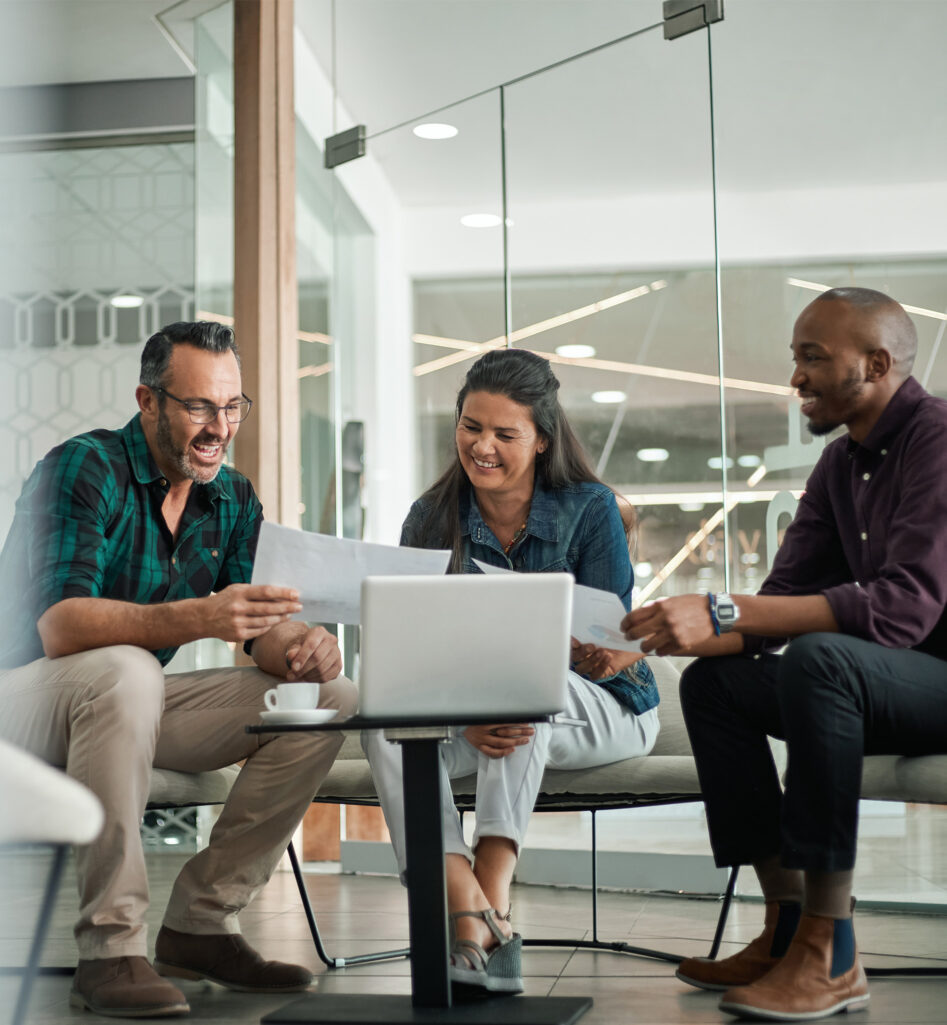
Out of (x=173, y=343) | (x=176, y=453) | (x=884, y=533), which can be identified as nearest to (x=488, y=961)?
(x=884, y=533)

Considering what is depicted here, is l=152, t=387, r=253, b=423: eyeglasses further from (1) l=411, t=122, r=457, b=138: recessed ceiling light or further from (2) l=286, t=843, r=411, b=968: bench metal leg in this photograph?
(1) l=411, t=122, r=457, b=138: recessed ceiling light

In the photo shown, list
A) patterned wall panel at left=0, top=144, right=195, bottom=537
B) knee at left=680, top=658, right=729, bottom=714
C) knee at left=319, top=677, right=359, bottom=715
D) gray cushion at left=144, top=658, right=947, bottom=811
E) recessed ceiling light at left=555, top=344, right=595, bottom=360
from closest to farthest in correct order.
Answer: gray cushion at left=144, top=658, right=947, bottom=811 < knee at left=680, top=658, right=729, bottom=714 < knee at left=319, top=677, right=359, bottom=715 < recessed ceiling light at left=555, top=344, right=595, bottom=360 < patterned wall panel at left=0, top=144, right=195, bottom=537

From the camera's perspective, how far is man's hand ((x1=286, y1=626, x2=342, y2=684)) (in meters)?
2.06

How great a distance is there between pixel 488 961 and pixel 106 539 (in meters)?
0.97

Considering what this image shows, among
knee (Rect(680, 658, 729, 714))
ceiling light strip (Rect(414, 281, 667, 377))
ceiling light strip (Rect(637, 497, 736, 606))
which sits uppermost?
ceiling light strip (Rect(414, 281, 667, 377))

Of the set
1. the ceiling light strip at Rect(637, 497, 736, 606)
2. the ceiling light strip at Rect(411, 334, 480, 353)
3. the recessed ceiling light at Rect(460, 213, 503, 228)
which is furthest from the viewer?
the ceiling light strip at Rect(411, 334, 480, 353)

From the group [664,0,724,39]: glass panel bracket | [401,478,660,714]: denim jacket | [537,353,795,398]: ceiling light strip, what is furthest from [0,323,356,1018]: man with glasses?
[664,0,724,39]: glass panel bracket

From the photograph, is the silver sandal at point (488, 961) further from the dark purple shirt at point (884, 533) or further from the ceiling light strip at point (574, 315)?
the ceiling light strip at point (574, 315)

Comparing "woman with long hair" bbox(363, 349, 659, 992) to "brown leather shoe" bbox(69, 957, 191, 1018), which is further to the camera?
"woman with long hair" bbox(363, 349, 659, 992)

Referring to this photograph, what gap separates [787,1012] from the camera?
1.68 meters

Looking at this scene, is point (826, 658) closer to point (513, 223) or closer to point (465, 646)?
point (465, 646)

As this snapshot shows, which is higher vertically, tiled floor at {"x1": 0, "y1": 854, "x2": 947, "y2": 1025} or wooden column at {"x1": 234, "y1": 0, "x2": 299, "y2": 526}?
wooden column at {"x1": 234, "y1": 0, "x2": 299, "y2": 526}

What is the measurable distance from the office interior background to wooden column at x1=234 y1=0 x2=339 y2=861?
0.08 metres

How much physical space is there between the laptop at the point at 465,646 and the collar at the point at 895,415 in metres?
0.79
